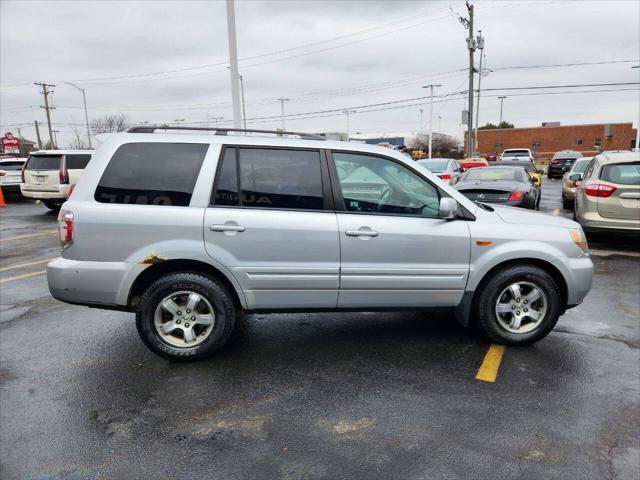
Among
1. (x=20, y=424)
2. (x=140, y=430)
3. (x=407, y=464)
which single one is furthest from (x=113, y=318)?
(x=407, y=464)

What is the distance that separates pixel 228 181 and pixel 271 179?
0.35 meters

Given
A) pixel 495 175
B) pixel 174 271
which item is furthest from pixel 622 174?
pixel 174 271

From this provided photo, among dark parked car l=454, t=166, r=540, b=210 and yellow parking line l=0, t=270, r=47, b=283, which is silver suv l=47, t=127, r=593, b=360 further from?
dark parked car l=454, t=166, r=540, b=210

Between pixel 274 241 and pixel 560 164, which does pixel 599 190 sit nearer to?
pixel 274 241

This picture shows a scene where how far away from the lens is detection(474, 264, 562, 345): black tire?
161 inches

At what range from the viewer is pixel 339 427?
3.05 meters

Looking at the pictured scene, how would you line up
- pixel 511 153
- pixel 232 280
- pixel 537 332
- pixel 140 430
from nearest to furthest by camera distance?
pixel 140 430, pixel 232 280, pixel 537 332, pixel 511 153

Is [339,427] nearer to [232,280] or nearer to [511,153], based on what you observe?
[232,280]

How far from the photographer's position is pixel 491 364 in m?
3.92

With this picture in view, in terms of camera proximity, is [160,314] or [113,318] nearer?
[160,314]

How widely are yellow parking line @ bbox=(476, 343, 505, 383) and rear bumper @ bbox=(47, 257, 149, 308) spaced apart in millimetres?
2821

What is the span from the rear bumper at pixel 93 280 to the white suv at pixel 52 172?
10.6 meters

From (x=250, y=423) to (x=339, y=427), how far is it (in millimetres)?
585

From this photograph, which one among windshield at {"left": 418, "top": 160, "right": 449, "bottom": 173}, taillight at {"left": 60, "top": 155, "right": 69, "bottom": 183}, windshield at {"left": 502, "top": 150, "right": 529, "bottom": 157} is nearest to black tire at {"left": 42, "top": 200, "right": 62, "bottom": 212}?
taillight at {"left": 60, "top": 155, "right": 69, "bottom": 183}
